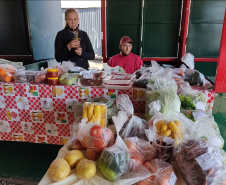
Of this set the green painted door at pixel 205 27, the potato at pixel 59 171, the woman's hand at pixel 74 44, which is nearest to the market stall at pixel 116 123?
the potato at pixel 59 171

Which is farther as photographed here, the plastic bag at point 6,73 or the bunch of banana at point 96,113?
the plastic bag at point 6,73

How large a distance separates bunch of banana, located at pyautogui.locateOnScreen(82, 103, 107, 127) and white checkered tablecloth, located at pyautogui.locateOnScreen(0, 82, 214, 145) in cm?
39

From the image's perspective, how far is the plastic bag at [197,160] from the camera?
99 cm

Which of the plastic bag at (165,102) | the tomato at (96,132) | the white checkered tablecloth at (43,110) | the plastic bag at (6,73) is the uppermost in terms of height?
the plastic bag at (6,73)

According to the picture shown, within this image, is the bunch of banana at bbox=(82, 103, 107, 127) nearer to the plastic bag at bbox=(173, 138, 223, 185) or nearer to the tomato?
the tomato

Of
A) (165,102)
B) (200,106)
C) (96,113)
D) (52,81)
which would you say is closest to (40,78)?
(52,81)

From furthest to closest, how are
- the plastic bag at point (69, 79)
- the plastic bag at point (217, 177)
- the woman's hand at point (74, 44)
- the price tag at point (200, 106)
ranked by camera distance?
the woman's hand at point (74, 44), the plastic bag at point (69, 79), the price tag at point (200, 106), the plastic bag at point (217, 177)

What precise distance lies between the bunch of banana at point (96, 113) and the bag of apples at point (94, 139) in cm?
30

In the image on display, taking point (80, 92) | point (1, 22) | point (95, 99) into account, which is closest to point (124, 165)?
point (95, 99)

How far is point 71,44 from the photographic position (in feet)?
9.21

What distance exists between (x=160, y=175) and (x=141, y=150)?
8.9 inches

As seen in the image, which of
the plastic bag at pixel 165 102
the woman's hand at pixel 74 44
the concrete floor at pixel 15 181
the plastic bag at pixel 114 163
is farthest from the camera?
the woman's hand at pixel 74 44

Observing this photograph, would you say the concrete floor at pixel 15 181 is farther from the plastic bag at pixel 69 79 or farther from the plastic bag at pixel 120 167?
the plastic bag at pixel 120 167

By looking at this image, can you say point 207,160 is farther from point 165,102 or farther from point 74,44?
point 74,44
